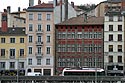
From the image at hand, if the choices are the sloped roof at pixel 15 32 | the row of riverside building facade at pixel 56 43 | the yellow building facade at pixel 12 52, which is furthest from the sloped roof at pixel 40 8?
the yellow building facade at pixel 12 52

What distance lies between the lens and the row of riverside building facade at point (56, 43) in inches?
2938

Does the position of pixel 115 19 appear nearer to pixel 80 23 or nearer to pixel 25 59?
pixel 80 23

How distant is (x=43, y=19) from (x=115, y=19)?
1106 cm

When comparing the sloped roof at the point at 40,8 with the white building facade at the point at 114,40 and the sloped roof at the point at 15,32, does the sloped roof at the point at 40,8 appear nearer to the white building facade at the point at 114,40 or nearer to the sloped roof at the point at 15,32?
the sloped roof at the point at 15,32

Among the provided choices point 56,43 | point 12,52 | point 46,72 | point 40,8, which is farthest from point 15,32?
point 46,72

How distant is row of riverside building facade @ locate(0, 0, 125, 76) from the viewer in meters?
74.6

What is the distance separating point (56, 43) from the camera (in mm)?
75938

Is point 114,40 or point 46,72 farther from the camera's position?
point 46,72

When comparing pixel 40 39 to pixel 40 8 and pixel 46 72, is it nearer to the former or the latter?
pixel 40 8

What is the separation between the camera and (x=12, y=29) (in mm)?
77188

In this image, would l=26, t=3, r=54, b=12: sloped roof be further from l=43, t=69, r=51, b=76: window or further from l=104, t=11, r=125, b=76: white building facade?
l=43, t=69, r=51, b=76: window

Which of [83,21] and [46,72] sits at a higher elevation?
[83,21]

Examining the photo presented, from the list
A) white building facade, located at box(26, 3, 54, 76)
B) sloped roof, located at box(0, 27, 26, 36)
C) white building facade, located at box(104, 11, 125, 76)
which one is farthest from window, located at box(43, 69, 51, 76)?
white building facade, located at box(104, 11, 125, 76)

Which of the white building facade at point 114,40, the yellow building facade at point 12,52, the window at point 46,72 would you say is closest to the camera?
the white building facade at point 114,40
